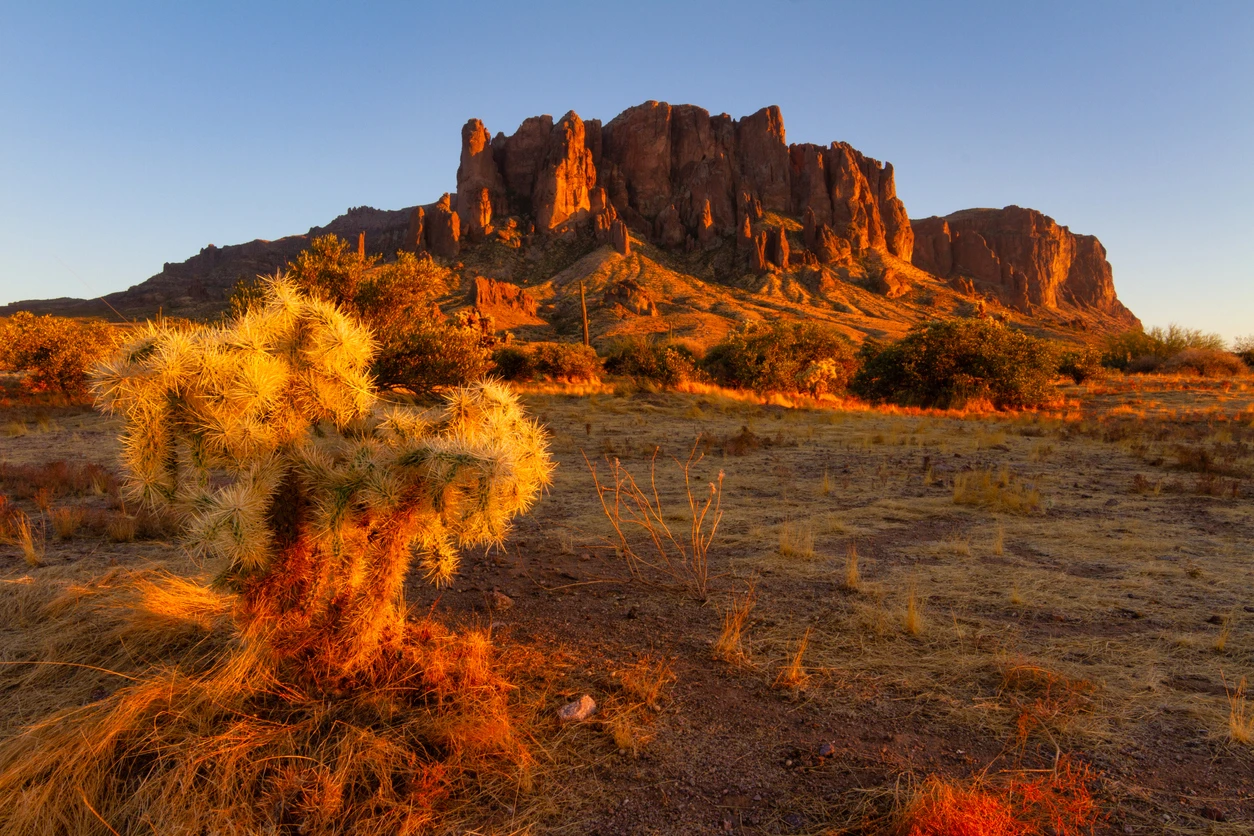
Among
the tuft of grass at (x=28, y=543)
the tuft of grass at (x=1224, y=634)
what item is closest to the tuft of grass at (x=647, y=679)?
the tuft of grass at (x=1224, y=634)

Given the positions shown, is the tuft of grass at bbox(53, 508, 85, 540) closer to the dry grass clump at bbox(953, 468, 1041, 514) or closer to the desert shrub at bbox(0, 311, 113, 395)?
the dry grass clump at bbox(953, 468, 1041, 514)

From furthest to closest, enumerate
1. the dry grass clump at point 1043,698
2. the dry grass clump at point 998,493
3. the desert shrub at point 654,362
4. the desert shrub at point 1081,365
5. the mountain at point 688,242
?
the mountain at point 688,242
the desert shrub at point 1081,365
the desert shrub at point 654,362
the dry grass clump at point 998,493
the dry grass clump at point 1043,698

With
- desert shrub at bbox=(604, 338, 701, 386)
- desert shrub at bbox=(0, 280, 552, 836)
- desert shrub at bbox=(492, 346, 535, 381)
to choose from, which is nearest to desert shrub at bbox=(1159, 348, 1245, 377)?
desert shrub at bbox=(604, 338, 701, 386)

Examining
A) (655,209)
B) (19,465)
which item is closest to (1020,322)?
(655,209)

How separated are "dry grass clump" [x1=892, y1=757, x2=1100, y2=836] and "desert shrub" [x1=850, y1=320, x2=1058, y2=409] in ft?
62.3

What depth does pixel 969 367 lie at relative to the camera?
20.2 meters

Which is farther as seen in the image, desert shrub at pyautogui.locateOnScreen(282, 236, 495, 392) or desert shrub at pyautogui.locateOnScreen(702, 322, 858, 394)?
desert shrub at pyautogui.locateOnScreen(702, 322, 858, 394)

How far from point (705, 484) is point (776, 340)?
1693 cm

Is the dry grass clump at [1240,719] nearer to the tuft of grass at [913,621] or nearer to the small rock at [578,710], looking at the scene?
the tuft of grass at [913,621]

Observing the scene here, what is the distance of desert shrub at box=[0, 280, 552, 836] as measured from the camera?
2490 millimetres

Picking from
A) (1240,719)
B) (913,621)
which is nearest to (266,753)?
(913,621)

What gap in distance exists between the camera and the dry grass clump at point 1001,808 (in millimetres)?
2213

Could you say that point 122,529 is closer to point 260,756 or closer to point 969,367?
point 260,756

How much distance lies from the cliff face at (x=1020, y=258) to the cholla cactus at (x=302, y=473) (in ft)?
478
